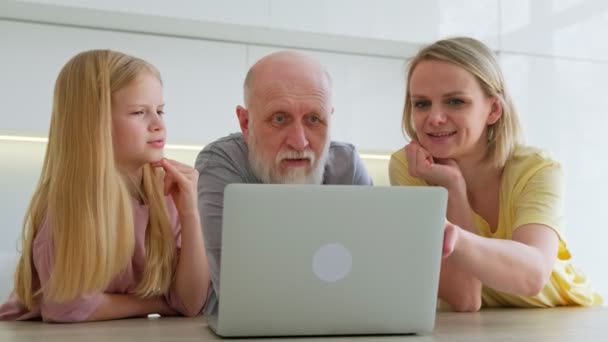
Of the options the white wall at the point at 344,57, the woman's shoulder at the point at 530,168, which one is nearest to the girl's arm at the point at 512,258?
the woman's shoulder at the point at 530,168

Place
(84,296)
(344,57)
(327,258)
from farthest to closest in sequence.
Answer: (344,57)
(84,296)
(327,258)

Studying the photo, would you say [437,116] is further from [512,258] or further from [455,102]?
[512,258]

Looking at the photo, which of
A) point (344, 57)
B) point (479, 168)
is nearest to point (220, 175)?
point (479, 168)

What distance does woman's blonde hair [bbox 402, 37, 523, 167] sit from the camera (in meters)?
1.67

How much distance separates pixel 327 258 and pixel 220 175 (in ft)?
2.11

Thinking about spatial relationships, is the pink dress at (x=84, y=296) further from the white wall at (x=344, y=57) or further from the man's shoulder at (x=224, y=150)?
the white wall at (x=344, y=57)

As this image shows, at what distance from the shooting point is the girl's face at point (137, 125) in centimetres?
141

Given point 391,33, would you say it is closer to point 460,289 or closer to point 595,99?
point 595,99

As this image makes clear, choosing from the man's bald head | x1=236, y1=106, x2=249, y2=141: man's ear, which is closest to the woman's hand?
the man's bald head

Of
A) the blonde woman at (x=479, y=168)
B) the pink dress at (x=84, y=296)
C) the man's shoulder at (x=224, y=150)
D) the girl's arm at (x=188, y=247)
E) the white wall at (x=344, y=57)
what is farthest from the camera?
the white wall at (x=344, y=57)

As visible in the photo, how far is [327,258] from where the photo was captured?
3.27 ft

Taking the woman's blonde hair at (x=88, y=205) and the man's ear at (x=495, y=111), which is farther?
the man's ear at (x=495, y=111)

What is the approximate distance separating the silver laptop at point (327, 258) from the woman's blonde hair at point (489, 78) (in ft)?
2.37

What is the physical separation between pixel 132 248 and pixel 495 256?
0.65 meters
